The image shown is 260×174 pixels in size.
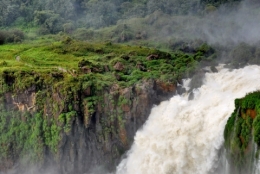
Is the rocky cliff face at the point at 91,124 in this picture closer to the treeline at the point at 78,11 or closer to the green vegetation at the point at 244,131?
the green vegetation at the point at 244,131

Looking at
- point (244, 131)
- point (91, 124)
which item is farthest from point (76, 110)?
point (244, 131)

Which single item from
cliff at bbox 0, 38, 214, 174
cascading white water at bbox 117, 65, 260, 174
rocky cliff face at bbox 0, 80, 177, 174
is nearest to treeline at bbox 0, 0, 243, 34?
cliff at bbox 0, 38, 214, 174

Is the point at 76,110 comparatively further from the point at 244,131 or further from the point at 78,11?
the point at 78,11

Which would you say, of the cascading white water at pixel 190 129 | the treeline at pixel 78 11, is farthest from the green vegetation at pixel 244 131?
the treeline at pixel 78 11

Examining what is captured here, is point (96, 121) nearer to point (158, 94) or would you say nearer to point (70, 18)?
point (158, 94)

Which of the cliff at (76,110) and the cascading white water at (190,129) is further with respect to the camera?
the cliff at (76,110)

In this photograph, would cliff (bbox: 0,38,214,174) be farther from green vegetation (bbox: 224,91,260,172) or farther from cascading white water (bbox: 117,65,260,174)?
green vegetation (bbox: 224,91,260,172)
